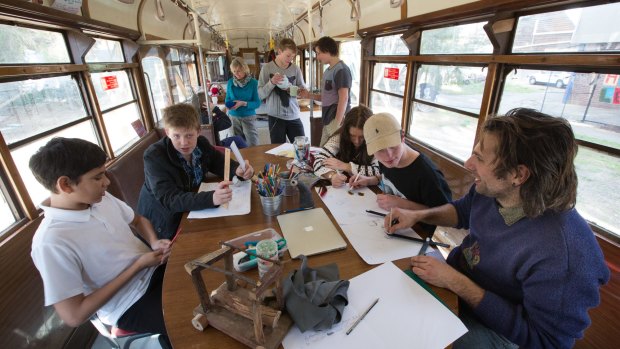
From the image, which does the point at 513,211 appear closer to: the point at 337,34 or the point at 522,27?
the point at 522,27

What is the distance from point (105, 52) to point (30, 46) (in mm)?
1272

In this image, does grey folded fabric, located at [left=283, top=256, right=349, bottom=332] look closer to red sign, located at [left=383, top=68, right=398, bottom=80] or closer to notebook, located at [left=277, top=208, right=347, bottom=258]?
notebook, located at [left=277, top=208, right=347, bottom=258]

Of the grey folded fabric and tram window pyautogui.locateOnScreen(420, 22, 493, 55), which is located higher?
tram window pyautogui.locateOnScreen(420, 22, 493, 55)

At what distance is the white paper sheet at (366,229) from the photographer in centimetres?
110

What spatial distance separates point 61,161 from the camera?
3.31 feet

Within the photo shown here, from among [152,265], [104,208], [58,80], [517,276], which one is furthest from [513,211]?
[58,80]

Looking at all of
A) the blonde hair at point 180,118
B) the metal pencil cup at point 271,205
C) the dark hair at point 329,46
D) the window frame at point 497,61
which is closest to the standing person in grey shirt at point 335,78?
the dark hair at point 329,46

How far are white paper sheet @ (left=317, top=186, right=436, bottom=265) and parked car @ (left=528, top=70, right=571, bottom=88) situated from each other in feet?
5.02

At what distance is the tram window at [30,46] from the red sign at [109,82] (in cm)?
71

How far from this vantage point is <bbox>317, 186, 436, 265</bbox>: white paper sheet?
1097mm

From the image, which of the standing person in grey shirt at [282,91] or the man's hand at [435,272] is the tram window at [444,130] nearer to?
the standing person in grey shirt at [282,91]

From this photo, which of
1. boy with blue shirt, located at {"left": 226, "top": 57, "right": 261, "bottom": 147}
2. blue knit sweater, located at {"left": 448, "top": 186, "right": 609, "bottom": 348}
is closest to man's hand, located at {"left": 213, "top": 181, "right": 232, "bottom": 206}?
blue knit sweater, located at {"left": 448, "top": 186, "right": 609, "bottom": 348}

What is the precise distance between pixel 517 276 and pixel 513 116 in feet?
1.78

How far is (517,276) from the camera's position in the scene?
92cm
